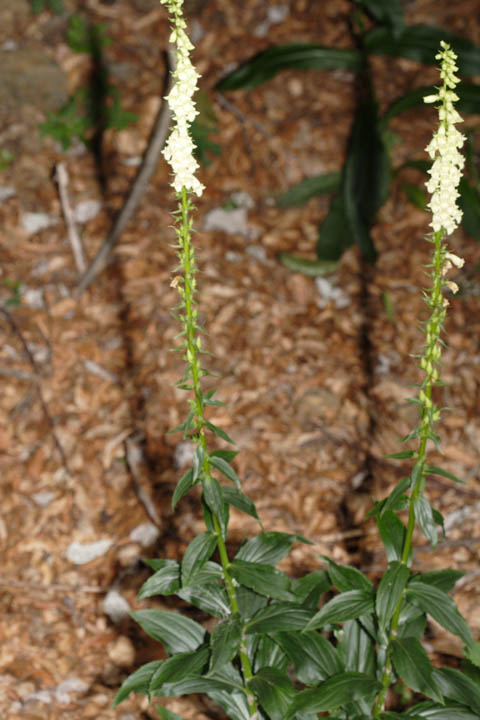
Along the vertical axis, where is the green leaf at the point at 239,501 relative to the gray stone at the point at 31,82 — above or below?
below

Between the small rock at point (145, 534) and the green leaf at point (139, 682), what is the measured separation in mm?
1408

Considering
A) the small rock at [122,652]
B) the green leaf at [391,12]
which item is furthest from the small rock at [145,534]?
the green leaf at [391,12]

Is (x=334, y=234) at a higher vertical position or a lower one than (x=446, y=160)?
lower

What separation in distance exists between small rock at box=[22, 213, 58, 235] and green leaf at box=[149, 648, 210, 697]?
3760 millimetres

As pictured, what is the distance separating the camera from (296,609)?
88.8 inches

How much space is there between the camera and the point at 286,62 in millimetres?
5488

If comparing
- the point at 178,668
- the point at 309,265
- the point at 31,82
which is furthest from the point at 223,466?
the point at 31,82

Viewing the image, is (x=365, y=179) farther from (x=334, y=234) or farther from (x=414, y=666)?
(x=414, y=666)

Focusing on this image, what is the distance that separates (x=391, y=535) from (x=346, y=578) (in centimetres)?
22

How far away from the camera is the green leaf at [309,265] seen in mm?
5012

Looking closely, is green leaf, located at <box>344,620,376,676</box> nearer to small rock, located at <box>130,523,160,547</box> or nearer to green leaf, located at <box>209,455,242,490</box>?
green leaf, located at <box>209,455,242,490</box>

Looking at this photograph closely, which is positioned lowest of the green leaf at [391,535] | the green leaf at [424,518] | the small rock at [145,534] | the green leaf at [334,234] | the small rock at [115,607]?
the small rock at [115,607]

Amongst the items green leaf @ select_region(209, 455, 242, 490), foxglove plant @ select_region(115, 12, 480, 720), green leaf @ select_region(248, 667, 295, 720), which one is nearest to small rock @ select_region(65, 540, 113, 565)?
foxglove plant @ select_region(115, 12, 480, 720)

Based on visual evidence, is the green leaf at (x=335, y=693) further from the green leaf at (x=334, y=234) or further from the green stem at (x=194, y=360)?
the green leaf at (x=334, y=234)
